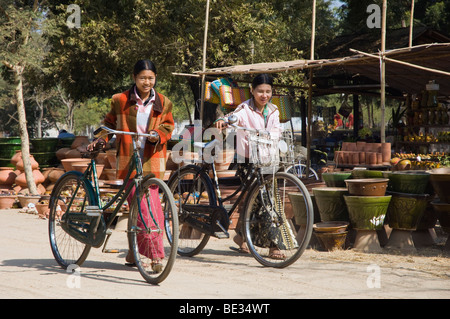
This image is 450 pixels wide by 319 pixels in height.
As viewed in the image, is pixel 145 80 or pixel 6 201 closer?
pixel 145 80

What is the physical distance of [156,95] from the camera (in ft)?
18.0

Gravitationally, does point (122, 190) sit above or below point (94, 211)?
above

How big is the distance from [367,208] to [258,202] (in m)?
1.34

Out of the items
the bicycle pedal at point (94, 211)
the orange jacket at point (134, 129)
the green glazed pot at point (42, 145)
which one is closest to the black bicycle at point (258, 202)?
the orange jacket at point (134, 129)

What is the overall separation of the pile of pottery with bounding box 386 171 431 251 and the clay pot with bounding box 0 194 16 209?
8.05 m

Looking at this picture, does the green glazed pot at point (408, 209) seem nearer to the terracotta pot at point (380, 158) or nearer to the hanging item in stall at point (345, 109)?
the terracotta pot at point (380, 158)

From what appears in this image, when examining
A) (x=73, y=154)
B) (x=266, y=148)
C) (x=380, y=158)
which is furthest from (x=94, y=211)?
(x=73, y=154)

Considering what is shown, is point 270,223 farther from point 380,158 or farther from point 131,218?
point 380,158

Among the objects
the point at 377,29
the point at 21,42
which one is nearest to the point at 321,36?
the point at 377,29

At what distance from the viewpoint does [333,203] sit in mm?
6539

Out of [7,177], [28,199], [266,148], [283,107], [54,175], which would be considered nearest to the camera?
[266,148]

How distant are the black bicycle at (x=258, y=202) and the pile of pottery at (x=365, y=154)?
3.86 m
